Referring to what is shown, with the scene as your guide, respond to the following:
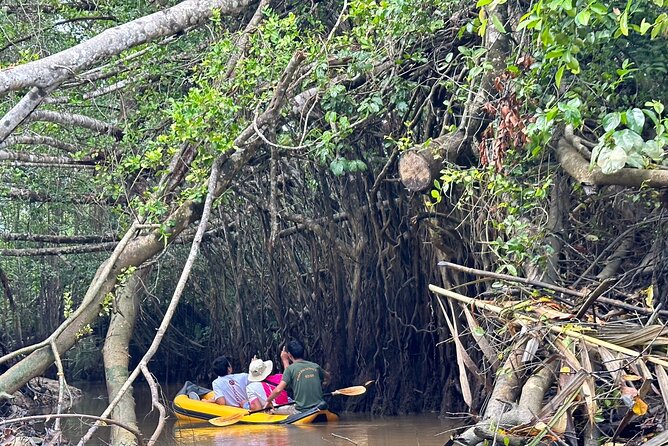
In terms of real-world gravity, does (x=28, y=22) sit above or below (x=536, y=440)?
above

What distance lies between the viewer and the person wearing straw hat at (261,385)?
32.9 feet

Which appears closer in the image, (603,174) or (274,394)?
(603,174)

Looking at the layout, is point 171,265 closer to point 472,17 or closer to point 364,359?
point 364,359

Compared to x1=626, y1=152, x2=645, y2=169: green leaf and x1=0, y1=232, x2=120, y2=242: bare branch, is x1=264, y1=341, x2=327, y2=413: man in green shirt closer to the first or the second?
x1=0, y1=232, x2=120, y2=242: bare branch

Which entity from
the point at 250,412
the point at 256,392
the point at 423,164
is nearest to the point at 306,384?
the point at 250,412

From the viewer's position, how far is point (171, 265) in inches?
466

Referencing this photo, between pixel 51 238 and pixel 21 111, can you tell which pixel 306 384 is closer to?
pixel 51 238

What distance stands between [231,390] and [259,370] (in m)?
0.38

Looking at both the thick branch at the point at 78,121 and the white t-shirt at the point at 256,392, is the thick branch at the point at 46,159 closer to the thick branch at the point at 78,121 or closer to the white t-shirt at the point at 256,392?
the thick branch at the point at 78,121

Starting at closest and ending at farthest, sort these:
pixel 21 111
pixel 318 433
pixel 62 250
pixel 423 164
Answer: pixel 423 164, pixel 21 111, pixel 318 433, pixel 62 250

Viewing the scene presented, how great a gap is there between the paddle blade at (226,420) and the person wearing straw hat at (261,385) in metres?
0.39

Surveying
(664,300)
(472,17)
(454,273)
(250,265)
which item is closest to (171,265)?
(250,265)

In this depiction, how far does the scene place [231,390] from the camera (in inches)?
405

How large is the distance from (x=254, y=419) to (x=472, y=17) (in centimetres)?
516
